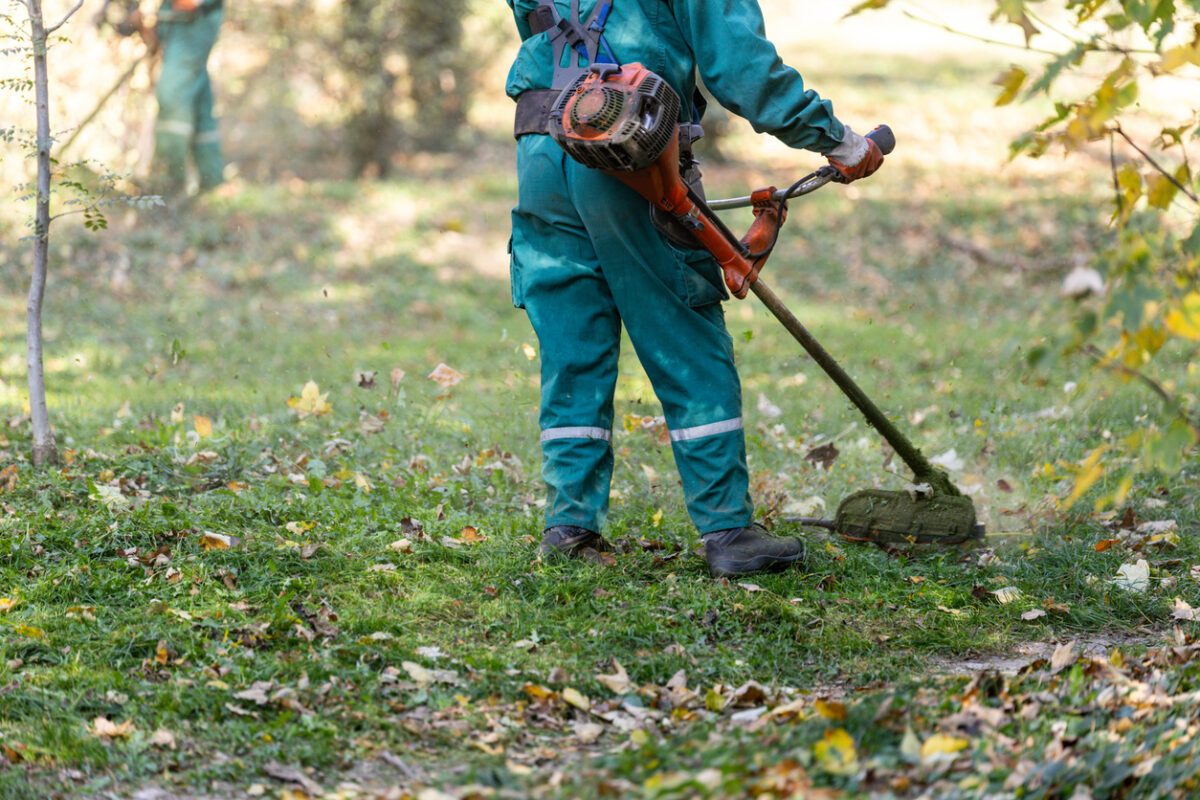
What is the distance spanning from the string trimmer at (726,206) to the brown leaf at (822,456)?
2.48 ft

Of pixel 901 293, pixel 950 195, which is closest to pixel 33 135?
pixel 901 293

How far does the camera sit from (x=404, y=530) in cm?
464

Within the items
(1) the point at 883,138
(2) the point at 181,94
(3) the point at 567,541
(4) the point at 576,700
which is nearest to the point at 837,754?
(4) the point at 576,700

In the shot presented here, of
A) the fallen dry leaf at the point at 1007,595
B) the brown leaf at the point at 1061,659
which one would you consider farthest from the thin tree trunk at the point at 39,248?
the brown leaf at the point at 1061,659

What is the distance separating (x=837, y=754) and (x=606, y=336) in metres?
1.95

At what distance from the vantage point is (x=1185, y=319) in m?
2.55

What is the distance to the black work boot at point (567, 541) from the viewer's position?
430 centimetres

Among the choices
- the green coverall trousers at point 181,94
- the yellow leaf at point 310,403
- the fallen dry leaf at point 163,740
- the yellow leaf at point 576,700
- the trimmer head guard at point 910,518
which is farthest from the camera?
the green coverall trousers at point 181,94

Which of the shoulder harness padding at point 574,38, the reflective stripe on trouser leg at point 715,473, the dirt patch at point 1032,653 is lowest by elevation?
the dirt patch at point 1032,653

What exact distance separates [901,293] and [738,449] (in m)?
7.14

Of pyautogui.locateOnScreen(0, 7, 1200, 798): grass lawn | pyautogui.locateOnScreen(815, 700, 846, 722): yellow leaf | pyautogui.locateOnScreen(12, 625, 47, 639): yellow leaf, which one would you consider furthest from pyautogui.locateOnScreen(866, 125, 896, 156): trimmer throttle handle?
pyautogui.locateOnScreen(12, 625, 47, 639): yellow leaf

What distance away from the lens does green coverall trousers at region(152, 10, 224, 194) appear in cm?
1139

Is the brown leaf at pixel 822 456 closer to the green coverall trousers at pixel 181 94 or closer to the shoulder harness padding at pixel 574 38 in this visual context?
the shoulder harness padding at pixel 574 38

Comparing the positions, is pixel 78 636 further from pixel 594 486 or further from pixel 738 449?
pixel 738 449
